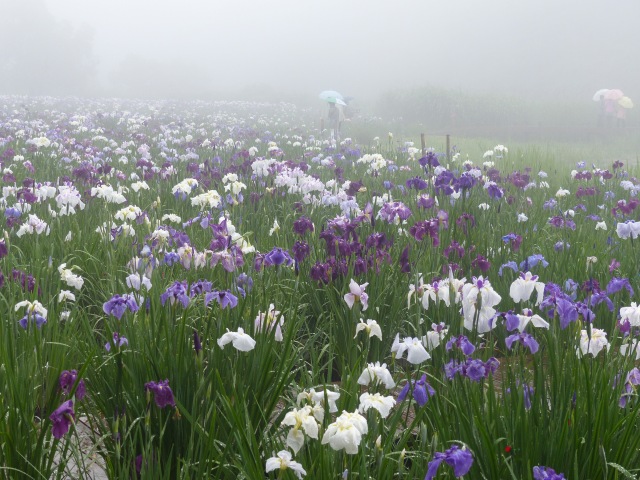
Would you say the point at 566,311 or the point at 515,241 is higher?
the point at 566,311

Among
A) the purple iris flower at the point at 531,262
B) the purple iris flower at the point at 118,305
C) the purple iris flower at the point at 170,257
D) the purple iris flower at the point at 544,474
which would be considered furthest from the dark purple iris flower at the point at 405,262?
the purple iris flower at the point at 544,474

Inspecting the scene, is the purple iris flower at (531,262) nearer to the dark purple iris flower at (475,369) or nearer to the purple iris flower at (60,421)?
the dark purple iris flower at (475,369)

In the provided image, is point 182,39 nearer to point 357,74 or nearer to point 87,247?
point 357,74

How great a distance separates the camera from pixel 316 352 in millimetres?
3648

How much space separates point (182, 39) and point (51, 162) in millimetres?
135547

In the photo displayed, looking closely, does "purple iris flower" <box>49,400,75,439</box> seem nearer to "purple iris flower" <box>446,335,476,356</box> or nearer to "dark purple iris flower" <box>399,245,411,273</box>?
"purple iris flower" <box>446,335,476,356</box>

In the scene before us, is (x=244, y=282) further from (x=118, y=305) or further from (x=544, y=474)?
(x=544, y=474)

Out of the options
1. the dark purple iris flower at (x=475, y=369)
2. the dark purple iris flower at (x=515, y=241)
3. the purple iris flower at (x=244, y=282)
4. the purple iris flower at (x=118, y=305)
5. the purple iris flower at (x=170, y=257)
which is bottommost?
the dark purple iris flower at (x=515, y=241)

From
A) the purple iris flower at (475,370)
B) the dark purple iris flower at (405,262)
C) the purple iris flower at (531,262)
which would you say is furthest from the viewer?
the purple iris flower at (531,262)

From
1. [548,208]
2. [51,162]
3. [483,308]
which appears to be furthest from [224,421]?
[51,162]

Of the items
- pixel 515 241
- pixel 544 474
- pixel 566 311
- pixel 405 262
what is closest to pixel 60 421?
pixel 544 474

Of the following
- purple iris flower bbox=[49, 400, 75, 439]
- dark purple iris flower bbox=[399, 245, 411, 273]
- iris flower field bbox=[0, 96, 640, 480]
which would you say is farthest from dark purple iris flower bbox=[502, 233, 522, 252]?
purple iris flower bbox=[49, 400, 75, 439]

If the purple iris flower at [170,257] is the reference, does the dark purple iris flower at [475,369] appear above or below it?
below

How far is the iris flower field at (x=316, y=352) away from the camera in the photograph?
196 centimetres
